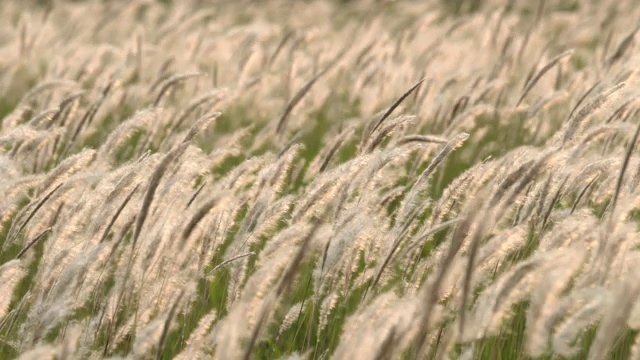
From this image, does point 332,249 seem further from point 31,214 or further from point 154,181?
point 31,214

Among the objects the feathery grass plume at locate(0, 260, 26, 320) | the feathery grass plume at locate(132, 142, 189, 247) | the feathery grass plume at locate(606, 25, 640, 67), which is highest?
the feathery grass plume at locate(132, 142, 189, 247)

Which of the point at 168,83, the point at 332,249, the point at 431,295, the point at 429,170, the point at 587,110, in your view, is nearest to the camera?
the point at 431,295

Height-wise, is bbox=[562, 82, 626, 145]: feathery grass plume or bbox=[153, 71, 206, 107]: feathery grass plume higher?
bbox=[562, 82, 626, 145]: feathery grass plume

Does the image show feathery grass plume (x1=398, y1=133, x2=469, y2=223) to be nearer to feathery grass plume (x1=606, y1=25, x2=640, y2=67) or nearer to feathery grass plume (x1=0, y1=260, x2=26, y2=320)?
feathery grass plume (x1=0, y1=260, x2=26, y2=320)

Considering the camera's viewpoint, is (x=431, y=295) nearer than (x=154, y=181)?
Yes

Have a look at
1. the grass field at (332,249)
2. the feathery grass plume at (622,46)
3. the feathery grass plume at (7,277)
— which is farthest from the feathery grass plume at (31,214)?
the feathery grass plume at (622,46)

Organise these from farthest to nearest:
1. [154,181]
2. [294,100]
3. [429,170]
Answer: [294,100] → [429,170] → [154,181]

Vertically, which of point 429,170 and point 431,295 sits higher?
point 431,295

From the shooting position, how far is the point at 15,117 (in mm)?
3867

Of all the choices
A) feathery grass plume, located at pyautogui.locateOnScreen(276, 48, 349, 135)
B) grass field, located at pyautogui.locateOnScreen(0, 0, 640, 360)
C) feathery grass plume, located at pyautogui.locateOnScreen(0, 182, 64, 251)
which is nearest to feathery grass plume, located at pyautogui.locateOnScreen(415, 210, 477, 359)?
grass field, located at pyautogui.locateOnScreen(0, 0, 640, 360)

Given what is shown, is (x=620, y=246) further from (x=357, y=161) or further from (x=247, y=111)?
(x=247, y=111)

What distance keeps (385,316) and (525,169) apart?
62 centimetres

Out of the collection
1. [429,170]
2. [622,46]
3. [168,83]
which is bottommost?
[622,46]

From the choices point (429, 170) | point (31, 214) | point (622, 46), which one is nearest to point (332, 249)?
point (429, 170)
